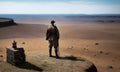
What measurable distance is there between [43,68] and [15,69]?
1250 millimetres

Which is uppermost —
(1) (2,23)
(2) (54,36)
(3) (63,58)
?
(2) (54,36)

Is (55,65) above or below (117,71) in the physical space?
above

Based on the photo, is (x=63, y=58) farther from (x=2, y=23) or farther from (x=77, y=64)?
(x=2, y=23)

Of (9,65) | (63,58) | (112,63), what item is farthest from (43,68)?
(112,63)

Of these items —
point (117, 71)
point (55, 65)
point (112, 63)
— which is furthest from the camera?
point (112, 63)

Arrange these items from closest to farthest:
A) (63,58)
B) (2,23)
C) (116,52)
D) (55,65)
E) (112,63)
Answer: (55,65) < (63,58) < (112,63) < (116,52) < (2,23)

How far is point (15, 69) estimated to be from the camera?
11.5m

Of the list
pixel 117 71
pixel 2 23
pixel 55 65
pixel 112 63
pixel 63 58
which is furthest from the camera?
pixel 2 23

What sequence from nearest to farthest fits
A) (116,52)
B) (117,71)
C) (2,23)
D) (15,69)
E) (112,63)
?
(15,69), (117,71), (112,63), (116,52), (2,23)

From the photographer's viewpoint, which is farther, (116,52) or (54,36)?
(116,52)

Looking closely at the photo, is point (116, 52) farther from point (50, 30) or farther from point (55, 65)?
point (55, 65)

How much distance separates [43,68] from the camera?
11930 millimetres

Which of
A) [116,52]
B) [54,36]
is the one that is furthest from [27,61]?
[116,52]

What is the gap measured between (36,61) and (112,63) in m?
7.11
